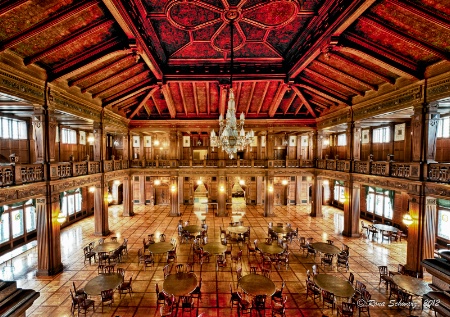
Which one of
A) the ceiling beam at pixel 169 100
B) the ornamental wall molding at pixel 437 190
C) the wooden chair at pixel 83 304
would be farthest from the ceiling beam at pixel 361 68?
the wooden chair at pixel 83 304

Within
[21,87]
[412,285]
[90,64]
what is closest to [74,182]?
[21,87]

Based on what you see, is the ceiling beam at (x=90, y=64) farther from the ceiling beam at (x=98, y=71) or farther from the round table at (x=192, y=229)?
the round table at (x=192, y=229)

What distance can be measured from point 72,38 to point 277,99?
13035 mm

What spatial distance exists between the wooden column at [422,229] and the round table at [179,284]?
10107mm

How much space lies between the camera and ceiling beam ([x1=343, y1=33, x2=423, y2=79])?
894cm

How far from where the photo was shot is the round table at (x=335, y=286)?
7.81 m

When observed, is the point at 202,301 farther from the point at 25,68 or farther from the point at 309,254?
the point at 25,68

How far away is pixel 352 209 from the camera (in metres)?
15.0

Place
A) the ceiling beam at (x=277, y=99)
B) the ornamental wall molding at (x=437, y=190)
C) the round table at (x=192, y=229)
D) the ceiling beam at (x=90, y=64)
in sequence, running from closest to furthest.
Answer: the ornamental wall molding at (x=437, y=190) < the ceiling beam at (x=90, y=64) < the round table at (x=192, y=229) < the ceiling beam at (x=277, y=99)

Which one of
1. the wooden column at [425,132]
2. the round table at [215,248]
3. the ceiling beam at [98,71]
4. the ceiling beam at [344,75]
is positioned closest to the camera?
the wooden column at [425,132]

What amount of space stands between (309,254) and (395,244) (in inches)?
247

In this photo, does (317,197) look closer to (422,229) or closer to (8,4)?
(422,229)

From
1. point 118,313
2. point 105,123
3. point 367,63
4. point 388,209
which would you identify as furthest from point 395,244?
point 105,123

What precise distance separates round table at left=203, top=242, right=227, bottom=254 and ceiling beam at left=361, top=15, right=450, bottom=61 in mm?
11255
